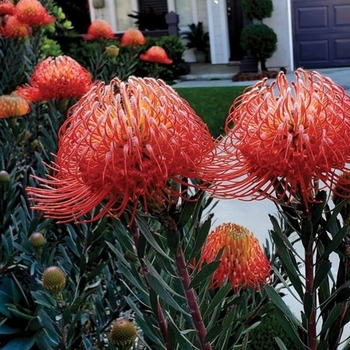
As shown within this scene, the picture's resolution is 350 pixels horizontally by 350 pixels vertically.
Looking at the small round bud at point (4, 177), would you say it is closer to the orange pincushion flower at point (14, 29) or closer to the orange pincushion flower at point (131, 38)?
the orange pincushion flower at point (14, 29)

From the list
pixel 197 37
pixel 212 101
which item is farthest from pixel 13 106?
pixel 197 37

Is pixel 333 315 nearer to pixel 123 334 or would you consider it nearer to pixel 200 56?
pixel 123 334

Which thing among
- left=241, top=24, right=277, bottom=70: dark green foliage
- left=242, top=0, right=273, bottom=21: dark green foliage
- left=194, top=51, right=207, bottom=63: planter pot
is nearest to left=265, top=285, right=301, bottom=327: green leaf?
left=241, top=24, right=277, bottom=70: dark green foliage

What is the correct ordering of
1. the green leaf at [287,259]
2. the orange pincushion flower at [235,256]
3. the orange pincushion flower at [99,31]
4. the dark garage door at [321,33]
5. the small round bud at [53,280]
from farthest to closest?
the dark garage door at [321,33] → the orange pincushion flower at [99,31] → the small round bud at [53,280] → the orange pincushion flower at [235,256] → the green leaf at [287,259]

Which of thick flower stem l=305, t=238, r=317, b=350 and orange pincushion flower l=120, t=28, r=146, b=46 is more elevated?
orange pincushion flower l=120, t=28, r=146, b=46

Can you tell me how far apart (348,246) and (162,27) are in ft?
49.6

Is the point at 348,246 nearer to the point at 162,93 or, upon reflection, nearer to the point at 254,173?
the point at 254,173

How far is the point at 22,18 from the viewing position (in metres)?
3.36

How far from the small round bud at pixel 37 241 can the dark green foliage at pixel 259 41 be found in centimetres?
1182

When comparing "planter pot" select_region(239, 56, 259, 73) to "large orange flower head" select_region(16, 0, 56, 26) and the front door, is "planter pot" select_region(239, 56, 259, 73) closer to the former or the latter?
the front door

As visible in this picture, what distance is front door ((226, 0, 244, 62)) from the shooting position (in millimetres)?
15773

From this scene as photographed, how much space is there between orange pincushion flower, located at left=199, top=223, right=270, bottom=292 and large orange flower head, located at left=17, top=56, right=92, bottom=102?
1.02 meters

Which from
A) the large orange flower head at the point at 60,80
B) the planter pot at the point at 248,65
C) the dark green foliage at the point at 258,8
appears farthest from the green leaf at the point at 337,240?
the planter pot at the point at 248,65

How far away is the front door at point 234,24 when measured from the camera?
15773 mm
